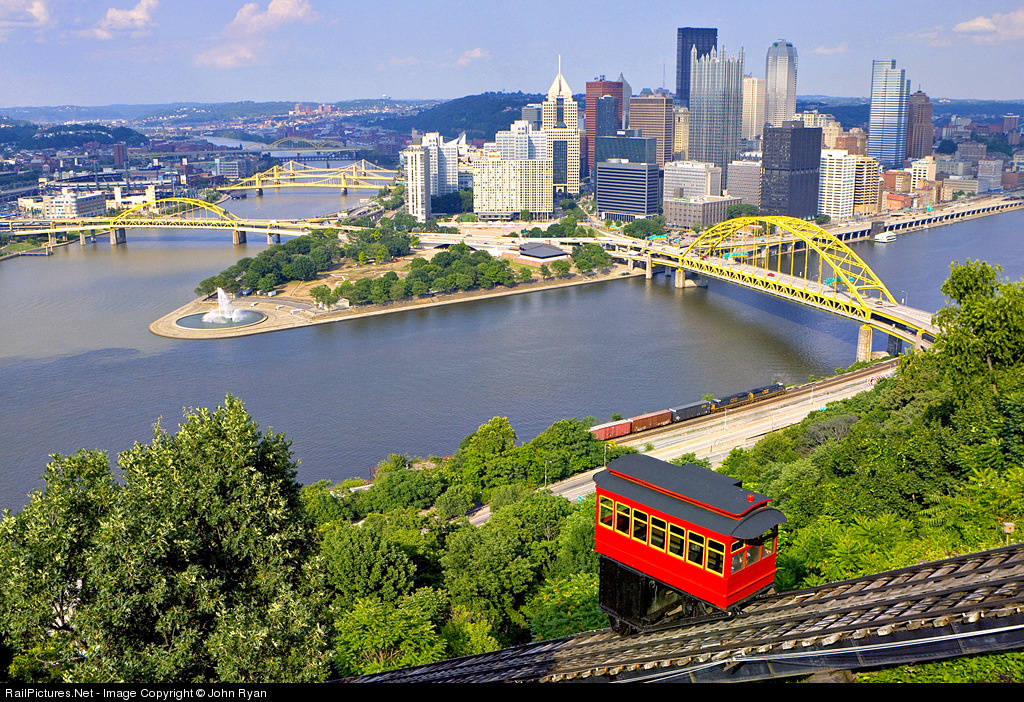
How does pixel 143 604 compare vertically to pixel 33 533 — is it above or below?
below

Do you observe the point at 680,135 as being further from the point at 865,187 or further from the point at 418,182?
the point at 418,182

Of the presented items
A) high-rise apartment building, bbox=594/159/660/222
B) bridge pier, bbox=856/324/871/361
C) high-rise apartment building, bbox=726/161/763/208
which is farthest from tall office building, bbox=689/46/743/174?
bridge pier, bbox=856/324/871/361

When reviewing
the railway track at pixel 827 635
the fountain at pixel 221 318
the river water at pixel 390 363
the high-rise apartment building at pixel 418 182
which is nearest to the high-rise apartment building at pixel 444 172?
the high-rise apartment building at pixel 418 182

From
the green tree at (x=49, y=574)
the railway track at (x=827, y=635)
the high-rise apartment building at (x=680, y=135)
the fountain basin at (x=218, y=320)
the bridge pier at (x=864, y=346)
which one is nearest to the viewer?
the railway track at (x=827, y=635)

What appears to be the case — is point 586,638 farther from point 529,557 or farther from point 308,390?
point 308,390

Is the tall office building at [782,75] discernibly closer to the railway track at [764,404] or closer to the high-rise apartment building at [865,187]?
the high-rise apartment building at [865,187]

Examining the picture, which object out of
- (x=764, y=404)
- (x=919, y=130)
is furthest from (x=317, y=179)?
(x=764, y=404)
